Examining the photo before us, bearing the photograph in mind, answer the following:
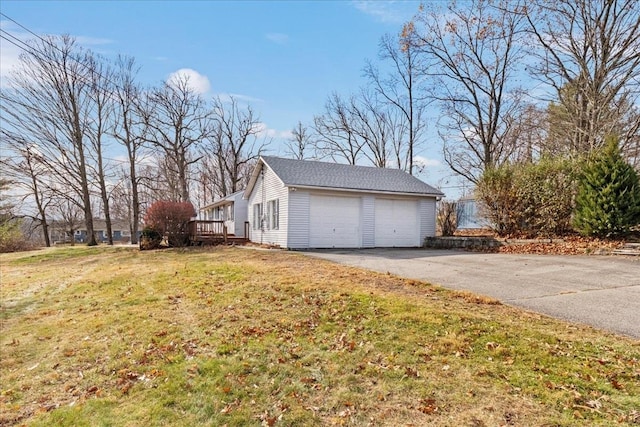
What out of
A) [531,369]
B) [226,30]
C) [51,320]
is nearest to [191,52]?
[226,30]

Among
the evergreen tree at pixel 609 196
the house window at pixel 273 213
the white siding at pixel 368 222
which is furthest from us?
the house window at pixel 273 213

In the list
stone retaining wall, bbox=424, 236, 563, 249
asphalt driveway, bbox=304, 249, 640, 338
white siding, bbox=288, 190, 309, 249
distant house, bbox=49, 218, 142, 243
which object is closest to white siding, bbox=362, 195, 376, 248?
white siding, bbox=288, 190, 309, 249

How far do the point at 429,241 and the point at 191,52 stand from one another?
1359 centimetres

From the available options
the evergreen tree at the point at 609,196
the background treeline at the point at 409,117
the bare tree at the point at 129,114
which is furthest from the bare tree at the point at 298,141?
the evergreen tree at the point at 609,196

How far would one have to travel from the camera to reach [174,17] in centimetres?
1179

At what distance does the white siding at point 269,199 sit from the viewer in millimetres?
14898

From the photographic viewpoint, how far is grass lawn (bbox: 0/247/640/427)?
304cm

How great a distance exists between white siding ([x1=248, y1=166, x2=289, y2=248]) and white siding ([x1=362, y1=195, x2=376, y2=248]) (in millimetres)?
3386

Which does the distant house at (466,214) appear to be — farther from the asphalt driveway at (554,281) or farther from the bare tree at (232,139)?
the bare tree at (232,139)

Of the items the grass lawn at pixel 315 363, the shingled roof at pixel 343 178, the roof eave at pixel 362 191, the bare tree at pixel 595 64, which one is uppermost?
the bare tree at pixel 595 64

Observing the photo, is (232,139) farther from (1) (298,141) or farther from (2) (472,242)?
(2) (472,242)

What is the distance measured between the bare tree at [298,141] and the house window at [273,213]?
19721mm

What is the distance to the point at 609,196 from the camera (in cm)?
1105

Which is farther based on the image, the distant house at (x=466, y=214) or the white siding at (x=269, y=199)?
the distant house at (x=466, y=214)
